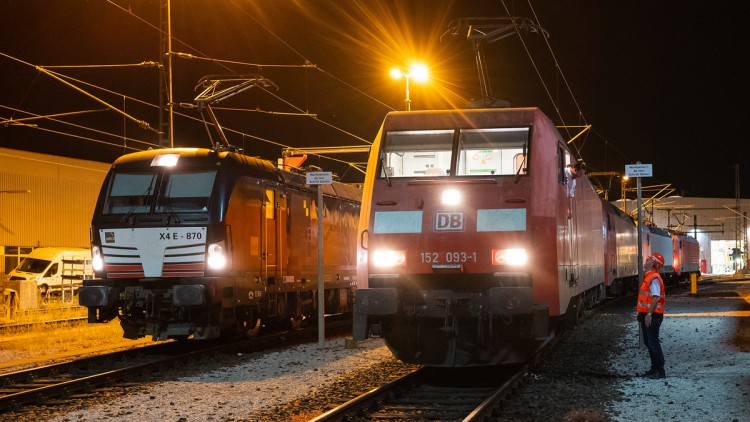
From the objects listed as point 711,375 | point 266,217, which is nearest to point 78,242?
point 266,217

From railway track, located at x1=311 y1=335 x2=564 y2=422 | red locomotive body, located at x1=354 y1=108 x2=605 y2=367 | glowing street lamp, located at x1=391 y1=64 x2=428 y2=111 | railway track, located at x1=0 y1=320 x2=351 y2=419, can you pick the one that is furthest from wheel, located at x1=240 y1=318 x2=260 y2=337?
glowing street lamp, located at x1=391 y1=64 x2=428 y2=111

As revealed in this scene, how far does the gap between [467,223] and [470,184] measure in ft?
1.73

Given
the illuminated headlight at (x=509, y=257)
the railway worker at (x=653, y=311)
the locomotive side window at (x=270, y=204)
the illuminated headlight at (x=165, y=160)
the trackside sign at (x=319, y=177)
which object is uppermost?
the illuminated headlight at (x=165, y=160)

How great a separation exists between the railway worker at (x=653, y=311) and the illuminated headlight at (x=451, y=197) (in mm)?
2645

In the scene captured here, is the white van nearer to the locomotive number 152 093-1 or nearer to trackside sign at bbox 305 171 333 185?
trackside sign at bbox 305 171 333 185

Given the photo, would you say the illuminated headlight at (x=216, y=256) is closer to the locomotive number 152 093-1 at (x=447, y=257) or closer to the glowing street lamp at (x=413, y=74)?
the locomotive number 152 093-1 at (x=447, y=257)

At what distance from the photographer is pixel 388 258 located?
10.6 m

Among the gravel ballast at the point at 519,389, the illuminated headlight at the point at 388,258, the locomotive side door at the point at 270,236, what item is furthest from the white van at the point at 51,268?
the illuminated headlight at the point at 388,258

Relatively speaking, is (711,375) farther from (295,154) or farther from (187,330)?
(295,154)

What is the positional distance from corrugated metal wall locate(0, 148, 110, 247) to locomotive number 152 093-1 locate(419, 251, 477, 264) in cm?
3440

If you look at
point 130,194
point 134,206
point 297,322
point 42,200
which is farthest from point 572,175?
point 42,200

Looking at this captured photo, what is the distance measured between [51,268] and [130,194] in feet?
74.5

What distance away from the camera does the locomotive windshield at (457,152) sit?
10883 millimetres

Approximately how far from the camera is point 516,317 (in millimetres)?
10227
